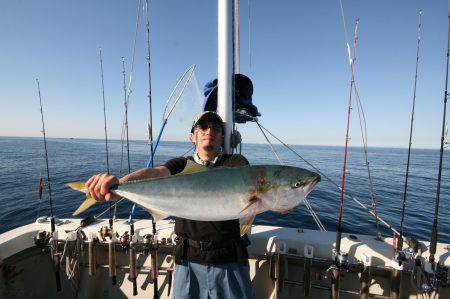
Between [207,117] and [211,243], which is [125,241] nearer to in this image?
[211,243]

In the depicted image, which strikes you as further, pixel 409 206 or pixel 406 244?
pixel 409 206

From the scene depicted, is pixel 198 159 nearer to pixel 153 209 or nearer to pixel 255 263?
pixel 153 209

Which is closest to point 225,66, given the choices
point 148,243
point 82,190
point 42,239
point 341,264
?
point 82,190

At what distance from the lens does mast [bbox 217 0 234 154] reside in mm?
4348

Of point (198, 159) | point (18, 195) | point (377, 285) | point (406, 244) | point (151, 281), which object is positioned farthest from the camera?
point (18, 195)

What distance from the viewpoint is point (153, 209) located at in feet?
9.88

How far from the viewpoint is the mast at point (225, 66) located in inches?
171

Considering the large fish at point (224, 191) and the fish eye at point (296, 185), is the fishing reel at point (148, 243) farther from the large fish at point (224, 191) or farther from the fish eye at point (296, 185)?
the fish eye at point (296, 185)

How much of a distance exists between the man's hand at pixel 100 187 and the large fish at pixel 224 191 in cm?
8

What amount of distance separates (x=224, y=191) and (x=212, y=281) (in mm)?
1499

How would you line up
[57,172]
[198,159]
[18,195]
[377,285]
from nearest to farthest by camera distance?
[198,159] < [377,285] < [18,195] < [57,172]

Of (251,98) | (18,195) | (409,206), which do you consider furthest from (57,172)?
(409,206)

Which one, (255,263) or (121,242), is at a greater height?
(121,242)

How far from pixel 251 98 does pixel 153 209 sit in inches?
Answer: 138
